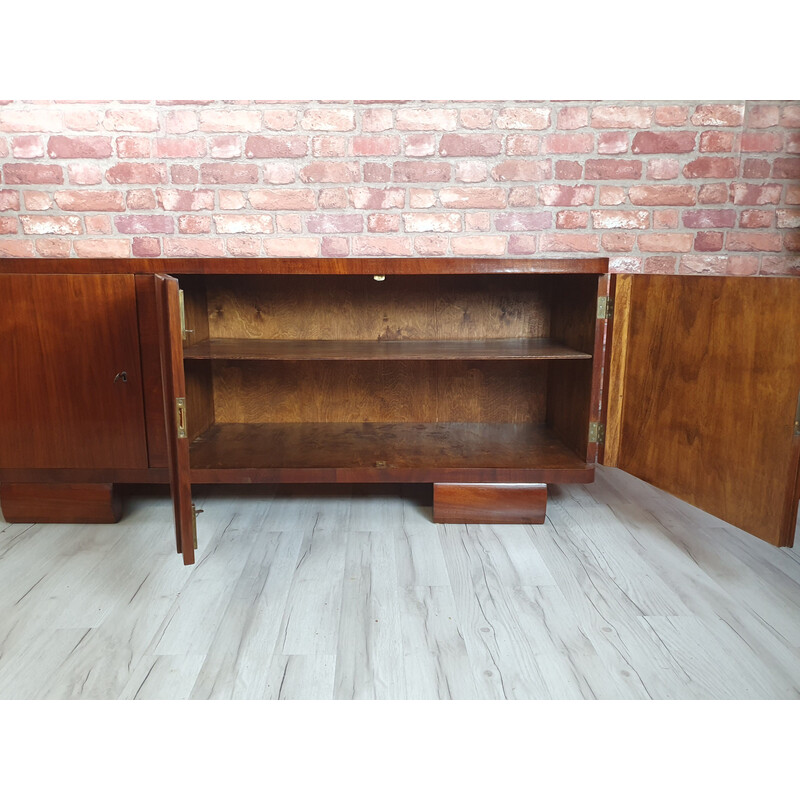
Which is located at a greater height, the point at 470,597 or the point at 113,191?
the point at 113,191

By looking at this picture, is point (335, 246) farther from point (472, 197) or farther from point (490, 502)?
point (490, 502)

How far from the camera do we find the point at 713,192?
2.27 meters

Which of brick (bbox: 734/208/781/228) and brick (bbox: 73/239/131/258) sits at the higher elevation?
brick (bbox: 734/208/781/228)

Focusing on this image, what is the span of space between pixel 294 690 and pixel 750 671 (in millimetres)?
928

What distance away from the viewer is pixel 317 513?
209cm

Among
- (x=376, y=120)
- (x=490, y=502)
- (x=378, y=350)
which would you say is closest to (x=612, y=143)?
(x=376, y=120)

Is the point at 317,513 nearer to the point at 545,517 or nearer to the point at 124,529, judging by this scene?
the point at 124,529

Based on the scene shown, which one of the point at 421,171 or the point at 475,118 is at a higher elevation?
the point at 475,118

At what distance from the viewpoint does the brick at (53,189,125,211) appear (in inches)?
87.9

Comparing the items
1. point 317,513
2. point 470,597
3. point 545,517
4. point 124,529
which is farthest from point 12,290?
point 545,517

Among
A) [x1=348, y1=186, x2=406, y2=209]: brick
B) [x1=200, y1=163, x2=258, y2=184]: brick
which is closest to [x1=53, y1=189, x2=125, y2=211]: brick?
[x1=200, y1=163, x2=258, y2=184]: brick

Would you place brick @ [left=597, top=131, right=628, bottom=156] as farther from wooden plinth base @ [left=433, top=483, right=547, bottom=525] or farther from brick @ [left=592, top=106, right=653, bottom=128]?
wooden plinth base @ [left=433, top=483, right=547, bottom=525]

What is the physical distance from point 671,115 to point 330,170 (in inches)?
48.7

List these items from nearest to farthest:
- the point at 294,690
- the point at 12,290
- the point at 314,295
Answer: the point at 294,690 → the point at 12,290 → the point at 314,295
